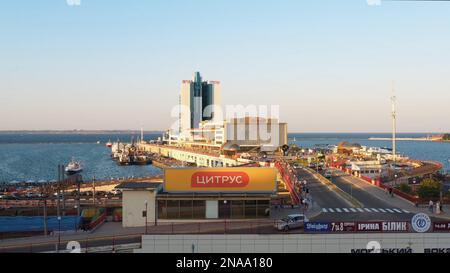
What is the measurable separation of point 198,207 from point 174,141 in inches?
3623

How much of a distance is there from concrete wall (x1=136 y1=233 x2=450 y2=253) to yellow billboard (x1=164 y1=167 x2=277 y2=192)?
15.2ft

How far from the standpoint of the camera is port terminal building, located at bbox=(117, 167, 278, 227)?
1549 cm

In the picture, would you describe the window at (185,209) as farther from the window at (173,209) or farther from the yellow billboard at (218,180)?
the yellow billboard at (218,180)

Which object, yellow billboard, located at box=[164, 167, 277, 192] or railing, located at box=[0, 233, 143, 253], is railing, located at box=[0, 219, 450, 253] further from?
yellow billboard, located at box=[164, 167, 277, 192]

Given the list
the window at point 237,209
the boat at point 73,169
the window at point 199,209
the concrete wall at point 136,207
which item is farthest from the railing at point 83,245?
the boat at point 73,169

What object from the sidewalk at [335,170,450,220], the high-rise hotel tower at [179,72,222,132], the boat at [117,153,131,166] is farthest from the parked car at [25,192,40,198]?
the high-rise hotel tower at [179,72,222,132]

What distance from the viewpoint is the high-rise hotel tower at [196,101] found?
117188 millimetres

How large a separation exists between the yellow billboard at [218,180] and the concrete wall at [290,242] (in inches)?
182

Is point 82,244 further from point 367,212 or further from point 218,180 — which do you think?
point 367,212
